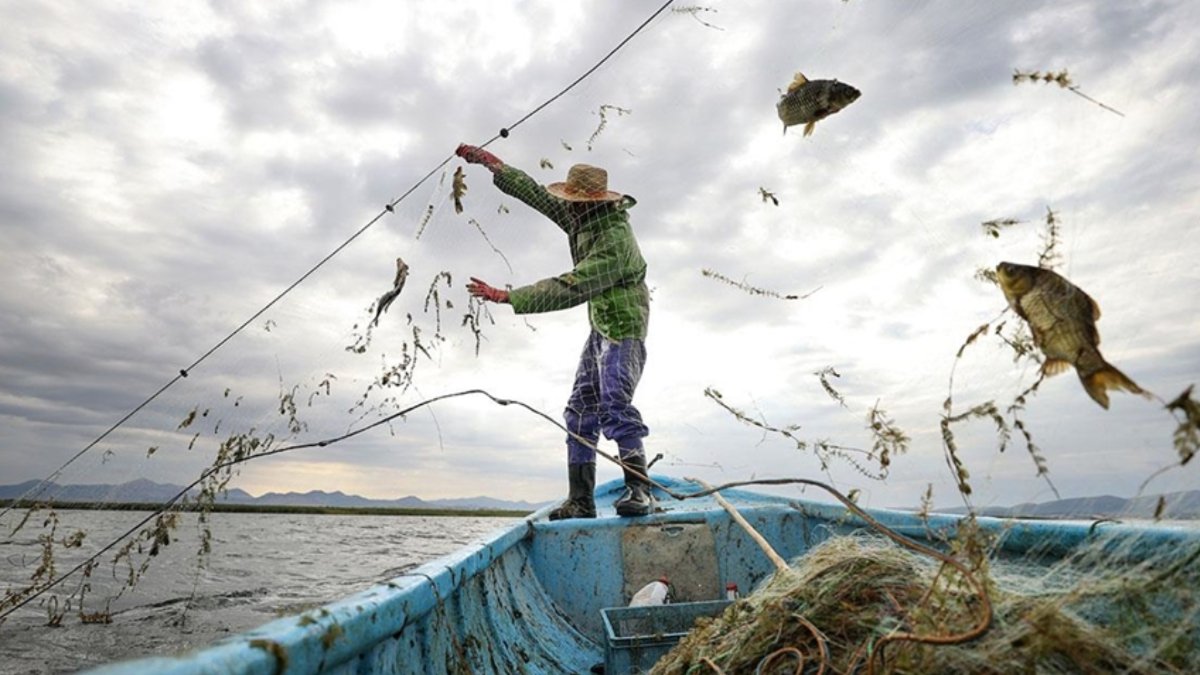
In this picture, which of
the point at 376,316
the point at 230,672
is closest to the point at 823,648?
the point at 230,672

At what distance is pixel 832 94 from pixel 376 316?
10.8ft

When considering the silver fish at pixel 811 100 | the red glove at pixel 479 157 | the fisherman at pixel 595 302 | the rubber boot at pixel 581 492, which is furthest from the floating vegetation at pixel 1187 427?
the red glove at pixel 479 157

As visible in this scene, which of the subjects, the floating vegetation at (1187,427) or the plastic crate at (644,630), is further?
the plastic crate at (644,630)

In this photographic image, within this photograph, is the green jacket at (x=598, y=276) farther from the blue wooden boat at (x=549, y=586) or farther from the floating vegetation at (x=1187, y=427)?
the floating vegetation at (x=1187, y=427)

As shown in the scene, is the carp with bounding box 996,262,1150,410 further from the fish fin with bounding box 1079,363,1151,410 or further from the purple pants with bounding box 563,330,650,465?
the purple pants with bounding box 563,330,650,465

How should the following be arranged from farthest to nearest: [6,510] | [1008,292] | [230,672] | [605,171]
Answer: [605,171], [6,510], [1008,292], [230,672]

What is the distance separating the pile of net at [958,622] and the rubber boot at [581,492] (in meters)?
3.11

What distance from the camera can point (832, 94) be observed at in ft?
11.2

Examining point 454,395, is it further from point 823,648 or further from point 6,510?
point 6,510

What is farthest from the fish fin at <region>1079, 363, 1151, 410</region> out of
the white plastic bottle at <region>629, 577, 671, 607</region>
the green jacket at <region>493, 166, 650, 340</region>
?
the green jacket at <region>493, 166, 650, 340</region>

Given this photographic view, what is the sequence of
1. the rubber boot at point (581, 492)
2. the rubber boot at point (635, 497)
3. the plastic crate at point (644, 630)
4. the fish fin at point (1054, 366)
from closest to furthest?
1. the fish fin at point (1054, 366)
2. the plastic crate at point (644, 630)
3. the rubber boot at point (635, 497)
4. the rubber boot at point (581, 492)

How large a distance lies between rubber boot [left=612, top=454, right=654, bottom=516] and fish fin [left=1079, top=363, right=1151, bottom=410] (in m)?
3.13

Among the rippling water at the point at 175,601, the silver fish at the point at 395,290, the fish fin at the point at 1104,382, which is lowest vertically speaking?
the rippling water at the point at 175,601

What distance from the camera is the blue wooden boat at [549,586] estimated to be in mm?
1403
